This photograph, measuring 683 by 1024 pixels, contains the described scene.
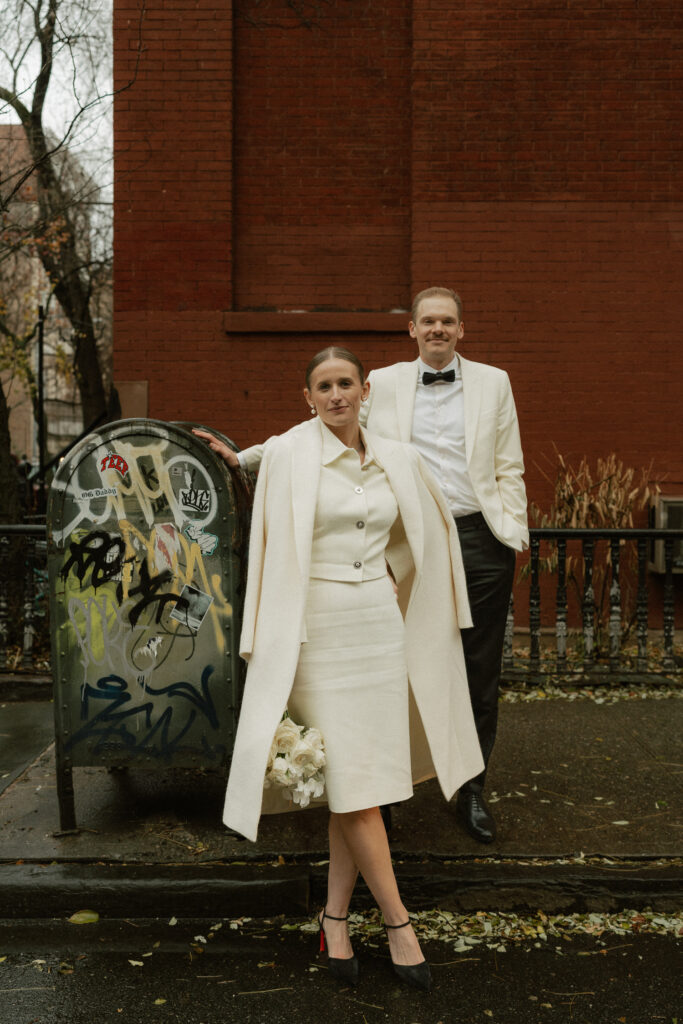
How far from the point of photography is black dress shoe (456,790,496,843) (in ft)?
12.7

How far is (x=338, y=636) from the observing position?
302 centimetres

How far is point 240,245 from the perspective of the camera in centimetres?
841

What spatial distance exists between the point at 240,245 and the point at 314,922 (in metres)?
6.43

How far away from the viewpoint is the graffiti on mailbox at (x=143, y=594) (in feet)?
12.3

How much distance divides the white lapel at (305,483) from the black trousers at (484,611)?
108cm

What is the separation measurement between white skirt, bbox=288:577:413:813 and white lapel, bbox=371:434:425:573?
23 centimetres

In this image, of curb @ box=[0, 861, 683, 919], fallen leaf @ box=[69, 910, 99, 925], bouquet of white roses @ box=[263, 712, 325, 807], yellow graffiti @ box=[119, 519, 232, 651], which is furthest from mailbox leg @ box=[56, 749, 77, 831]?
bouquet of white roses @ box=[263, 712, 325, 807]

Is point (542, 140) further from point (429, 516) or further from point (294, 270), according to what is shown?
point (429, 516)

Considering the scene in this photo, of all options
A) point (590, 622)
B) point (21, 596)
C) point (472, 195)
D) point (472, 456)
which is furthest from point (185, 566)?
point (472, 195)

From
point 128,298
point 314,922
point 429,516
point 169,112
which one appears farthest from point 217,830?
Result: point 169,112

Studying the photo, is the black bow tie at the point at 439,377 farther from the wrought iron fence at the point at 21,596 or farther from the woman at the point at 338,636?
the wrought iron fence at the point at 21,596

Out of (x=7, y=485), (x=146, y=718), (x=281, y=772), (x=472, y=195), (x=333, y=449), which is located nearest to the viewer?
(x=281, y=772)

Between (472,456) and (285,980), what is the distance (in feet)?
7.03

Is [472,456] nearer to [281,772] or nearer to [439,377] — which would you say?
[439,377]
